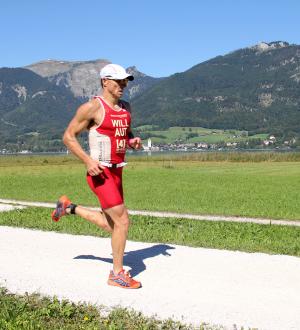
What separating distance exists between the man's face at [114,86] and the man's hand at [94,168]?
0.81m

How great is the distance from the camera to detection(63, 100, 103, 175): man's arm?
6.50 m

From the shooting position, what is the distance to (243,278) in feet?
22.3

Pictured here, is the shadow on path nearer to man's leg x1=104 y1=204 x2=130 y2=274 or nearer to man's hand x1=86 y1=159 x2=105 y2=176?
man's leg x1=104 y1=204 x2=130 y2=274

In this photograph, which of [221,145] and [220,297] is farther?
[221,145]

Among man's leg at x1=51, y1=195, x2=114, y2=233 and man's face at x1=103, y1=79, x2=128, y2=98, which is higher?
man's face at x1=103, y1=79, x2=128, y2=98

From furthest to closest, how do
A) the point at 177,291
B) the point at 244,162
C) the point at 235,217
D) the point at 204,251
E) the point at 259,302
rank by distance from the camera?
1. the point at 244,162
2. the point at 235,217
3. the point at 204,251
4. the point at 177,291
5. the point at 259,302

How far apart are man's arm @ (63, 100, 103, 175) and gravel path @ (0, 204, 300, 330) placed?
1.33 metres

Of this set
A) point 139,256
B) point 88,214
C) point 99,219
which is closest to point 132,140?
point 99,219

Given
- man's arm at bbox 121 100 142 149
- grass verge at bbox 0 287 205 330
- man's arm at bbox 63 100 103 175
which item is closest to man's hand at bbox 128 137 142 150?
man's arm at bbox 121 100 142 149

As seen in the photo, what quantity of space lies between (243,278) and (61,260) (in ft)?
8.45

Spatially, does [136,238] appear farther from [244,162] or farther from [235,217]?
[244,162]

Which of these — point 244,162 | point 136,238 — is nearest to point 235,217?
point 136,238

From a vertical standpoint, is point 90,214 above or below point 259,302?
above

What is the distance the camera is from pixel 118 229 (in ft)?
22.1
